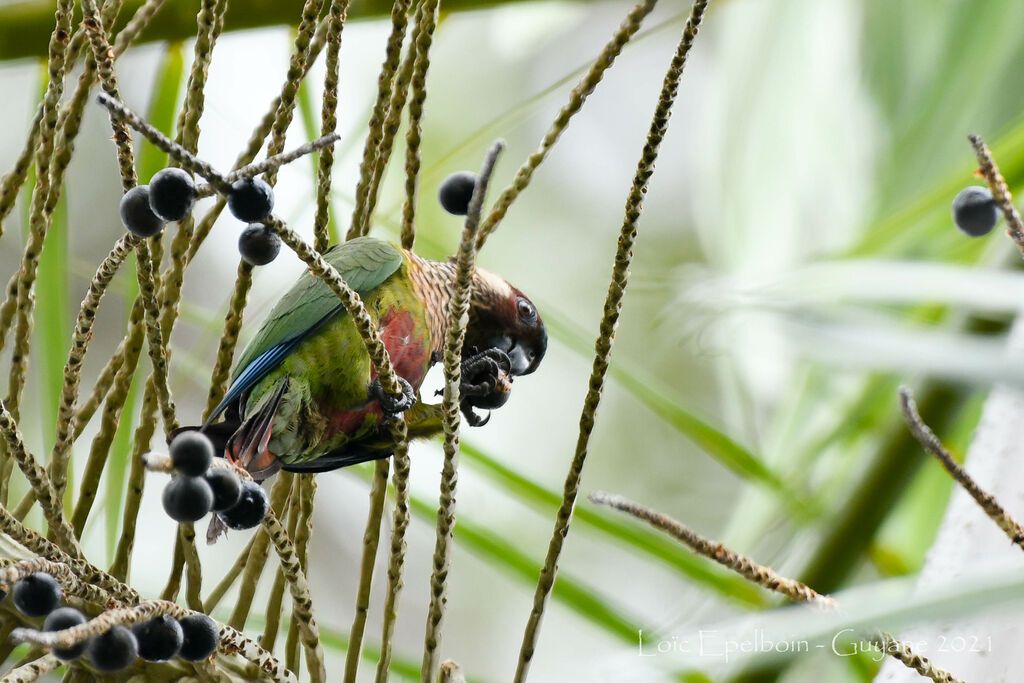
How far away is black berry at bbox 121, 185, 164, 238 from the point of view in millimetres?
562

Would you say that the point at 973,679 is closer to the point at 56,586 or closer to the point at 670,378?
the point at 56,586

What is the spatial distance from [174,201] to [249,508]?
0.21 meters

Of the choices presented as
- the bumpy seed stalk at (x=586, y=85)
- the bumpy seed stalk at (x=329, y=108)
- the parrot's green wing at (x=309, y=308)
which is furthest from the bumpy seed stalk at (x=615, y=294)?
the parrot's green wing at (x=309, y=308)

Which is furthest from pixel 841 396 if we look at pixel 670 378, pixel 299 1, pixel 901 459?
pixel 670 378

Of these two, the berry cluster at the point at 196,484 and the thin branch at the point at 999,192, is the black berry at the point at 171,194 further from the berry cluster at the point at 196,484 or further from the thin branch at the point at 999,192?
the thin branch at the point at 999,192

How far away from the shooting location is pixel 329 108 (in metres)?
0.74

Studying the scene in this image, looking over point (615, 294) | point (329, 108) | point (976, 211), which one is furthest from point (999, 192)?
point (329, 108)

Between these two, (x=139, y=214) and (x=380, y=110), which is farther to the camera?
(x=380, y=110)

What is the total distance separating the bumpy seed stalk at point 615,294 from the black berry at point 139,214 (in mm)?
262

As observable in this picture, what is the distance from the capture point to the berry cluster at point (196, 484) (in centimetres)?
52

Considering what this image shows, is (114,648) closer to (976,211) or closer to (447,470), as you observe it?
(447,470)

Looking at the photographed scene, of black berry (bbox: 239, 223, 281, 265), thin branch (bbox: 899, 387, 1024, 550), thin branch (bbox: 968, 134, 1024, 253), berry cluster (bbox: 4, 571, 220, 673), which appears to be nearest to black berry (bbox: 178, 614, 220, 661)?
berry cluster (bbox: 4, 571, 220, 673)

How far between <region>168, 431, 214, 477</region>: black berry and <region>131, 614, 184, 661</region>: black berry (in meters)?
0.14

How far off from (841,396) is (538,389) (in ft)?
9.82
